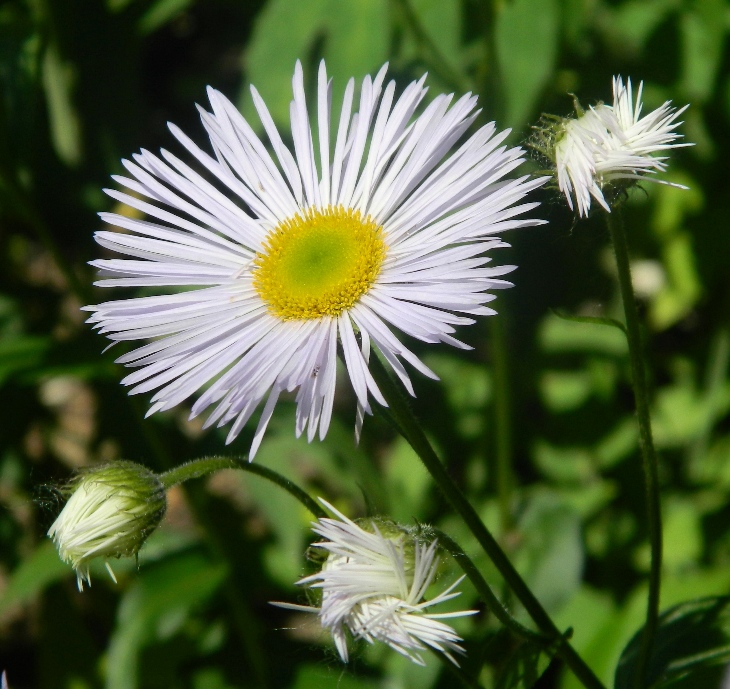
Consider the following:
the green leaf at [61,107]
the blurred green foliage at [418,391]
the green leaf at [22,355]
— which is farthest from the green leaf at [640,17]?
the green leaf at [22,355]

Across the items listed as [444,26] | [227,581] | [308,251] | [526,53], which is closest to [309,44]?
[444,26]

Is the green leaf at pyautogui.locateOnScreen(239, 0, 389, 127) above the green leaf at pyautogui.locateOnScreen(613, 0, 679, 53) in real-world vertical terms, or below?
below

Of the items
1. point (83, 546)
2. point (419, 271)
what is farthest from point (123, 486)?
point (419, 271)

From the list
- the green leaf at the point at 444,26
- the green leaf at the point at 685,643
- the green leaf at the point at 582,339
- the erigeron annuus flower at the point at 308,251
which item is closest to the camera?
the erigeron annuus flower at the point at 308,251

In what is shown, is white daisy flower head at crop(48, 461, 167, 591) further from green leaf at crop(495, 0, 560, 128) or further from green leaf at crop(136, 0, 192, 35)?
green leaf at crop(136, 0, 192, 35)

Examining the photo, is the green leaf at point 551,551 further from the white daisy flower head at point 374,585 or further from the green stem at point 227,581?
the white daisy flower head at point 374,585

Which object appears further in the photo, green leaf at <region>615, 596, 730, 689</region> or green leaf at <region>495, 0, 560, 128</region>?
green leaf at <region>495, 0, 560, 128</region>

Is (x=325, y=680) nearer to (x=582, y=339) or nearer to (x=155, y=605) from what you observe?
(x=155, y=605)

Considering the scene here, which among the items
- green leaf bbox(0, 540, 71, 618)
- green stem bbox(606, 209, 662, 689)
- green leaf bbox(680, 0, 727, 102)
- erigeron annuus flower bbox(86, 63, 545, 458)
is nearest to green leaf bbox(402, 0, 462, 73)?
erigeron annuus flower bbox(86, 63, 545, 458)
